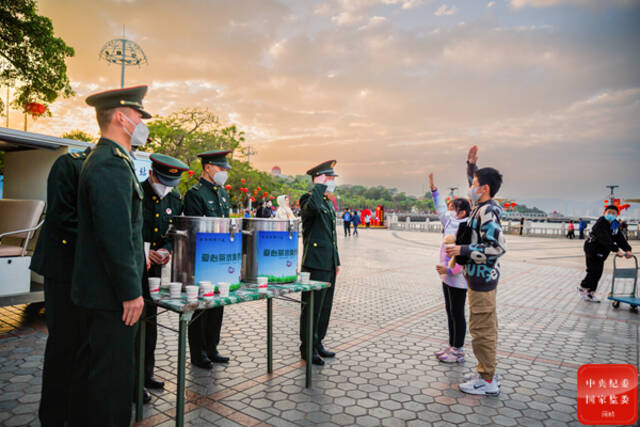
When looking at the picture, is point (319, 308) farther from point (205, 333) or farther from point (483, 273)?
point (483, 273)

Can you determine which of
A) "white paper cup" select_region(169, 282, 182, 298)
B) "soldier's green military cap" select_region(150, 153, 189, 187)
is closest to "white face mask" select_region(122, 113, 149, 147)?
"soldier's green military cap" select_region(150, 153, 189, 187)

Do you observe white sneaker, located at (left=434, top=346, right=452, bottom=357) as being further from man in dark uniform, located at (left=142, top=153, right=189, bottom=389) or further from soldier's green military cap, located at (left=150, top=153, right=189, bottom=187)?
soldier's green military cap, located at (left=150, top=153, right=189, bottom=187)

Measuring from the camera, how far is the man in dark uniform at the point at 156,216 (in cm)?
386

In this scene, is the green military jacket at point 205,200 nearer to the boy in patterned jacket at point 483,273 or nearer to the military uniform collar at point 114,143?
the military uniform collar at point 114,143

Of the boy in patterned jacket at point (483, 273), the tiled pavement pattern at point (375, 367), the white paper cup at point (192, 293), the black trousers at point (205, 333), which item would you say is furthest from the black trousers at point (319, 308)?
the white paper cup at point (192, 293)

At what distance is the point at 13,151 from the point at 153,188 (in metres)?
4.85

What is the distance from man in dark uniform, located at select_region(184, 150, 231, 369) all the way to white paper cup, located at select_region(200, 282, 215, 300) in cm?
152

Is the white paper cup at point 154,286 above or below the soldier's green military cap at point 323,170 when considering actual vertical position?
below

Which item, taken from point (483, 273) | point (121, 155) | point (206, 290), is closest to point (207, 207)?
point (206, 290)

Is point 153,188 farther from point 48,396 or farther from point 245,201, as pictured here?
point 245,201

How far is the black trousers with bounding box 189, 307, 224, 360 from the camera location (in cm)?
468

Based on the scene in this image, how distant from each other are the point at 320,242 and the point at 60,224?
2738 mm

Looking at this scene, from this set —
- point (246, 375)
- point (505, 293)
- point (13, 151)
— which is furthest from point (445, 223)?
point (13, 151)

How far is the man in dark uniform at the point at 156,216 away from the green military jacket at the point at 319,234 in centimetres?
147
